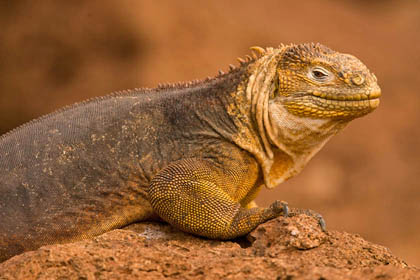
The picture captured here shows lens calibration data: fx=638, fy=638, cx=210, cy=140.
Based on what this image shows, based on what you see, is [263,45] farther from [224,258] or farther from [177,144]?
[224,258]

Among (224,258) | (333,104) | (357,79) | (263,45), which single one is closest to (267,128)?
(333,104)

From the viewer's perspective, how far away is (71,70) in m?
11.5

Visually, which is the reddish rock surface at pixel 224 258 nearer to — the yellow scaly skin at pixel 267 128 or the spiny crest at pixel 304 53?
the yellow scaly skin at pixel 267 128

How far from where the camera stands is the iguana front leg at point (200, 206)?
4.41 metres

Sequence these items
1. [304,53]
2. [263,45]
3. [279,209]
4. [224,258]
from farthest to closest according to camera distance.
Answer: [263,45]
[304,53]
[279,209]
[224,258]

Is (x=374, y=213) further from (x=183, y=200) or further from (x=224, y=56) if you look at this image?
(x=183, y=200)

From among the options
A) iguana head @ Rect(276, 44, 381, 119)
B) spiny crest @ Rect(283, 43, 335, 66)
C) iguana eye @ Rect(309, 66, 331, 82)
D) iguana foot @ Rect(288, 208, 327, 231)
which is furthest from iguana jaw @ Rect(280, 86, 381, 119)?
iguana foot @ Rect(288, 208, 327, 231)

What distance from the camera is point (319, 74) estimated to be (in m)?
4.81

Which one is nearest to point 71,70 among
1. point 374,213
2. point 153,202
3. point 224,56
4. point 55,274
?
point 224,56

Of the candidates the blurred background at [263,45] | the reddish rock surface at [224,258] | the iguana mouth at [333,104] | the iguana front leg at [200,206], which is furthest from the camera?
the blurred background at [263,45]

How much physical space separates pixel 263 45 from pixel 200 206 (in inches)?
342

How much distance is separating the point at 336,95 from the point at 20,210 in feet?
8.38

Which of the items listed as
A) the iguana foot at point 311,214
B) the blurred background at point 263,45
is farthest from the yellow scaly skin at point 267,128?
the blurred background at point 263,45

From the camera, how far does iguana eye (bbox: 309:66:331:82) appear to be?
4785 millimetres
